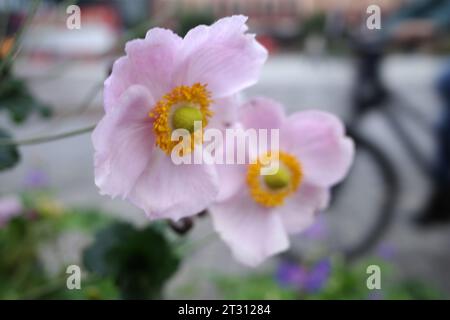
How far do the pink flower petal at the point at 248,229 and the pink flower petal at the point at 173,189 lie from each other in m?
0.05

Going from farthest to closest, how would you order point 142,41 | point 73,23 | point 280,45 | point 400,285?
1. point 280,45
2. point 400,285
3. point 73,23
4. point 142,41

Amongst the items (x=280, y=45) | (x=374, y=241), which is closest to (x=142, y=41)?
(x=374, y=241)

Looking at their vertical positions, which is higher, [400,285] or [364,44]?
[364,44]

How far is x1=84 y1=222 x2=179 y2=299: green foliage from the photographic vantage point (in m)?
0.47

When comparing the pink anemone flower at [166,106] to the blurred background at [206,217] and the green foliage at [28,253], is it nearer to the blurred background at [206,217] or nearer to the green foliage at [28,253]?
the blurred background at [206,217]

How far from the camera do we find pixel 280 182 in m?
0.43

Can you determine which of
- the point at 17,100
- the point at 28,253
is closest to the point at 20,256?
the point at 28,253

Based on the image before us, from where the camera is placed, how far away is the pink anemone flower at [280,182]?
0.41 m

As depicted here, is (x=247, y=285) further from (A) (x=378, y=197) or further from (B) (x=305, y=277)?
(A) (x=378, y=197)

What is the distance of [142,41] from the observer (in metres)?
0.33

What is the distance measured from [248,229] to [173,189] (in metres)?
0.08

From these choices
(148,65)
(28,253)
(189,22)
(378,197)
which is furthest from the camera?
(378,197)
